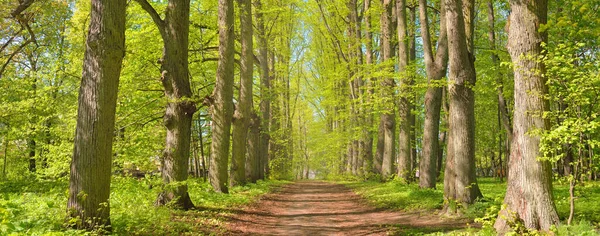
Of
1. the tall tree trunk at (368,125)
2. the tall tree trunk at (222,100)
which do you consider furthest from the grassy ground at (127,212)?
the tall tree trunk at (368,125)

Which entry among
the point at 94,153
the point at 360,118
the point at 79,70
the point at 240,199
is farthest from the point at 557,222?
the point at 360,118

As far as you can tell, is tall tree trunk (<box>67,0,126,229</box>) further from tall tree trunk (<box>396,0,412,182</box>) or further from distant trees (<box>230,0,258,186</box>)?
tall tree trunk (<box>396,0,412,182</box>)

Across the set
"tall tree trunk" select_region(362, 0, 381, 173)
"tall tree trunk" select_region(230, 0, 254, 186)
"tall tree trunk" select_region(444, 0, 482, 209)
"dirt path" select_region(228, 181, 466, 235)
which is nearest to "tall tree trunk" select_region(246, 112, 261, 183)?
"tall tree trunk" select_region(230, 0, 254, 186)

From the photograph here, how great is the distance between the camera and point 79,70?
15.5 metres

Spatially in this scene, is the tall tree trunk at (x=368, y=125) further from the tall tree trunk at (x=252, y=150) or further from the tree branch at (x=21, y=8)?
the tree branch at (x=21, y=8)

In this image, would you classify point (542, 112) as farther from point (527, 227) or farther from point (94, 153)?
point (94, 153)

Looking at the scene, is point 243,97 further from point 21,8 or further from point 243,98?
point 21,8

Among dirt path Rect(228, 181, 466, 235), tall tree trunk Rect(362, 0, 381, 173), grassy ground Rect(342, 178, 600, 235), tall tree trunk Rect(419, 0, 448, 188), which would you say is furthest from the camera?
tall tree trunk Rect(362, 0, 381, 173)

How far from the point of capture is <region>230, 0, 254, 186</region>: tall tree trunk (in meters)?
14.8

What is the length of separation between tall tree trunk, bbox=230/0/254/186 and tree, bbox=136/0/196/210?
553 centimetres

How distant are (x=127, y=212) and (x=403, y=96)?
10724 millimetres

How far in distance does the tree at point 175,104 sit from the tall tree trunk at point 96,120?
3.14 meters

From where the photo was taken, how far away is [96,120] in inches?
218

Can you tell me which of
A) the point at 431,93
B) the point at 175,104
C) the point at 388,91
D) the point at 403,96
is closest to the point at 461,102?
the point at 431,93
